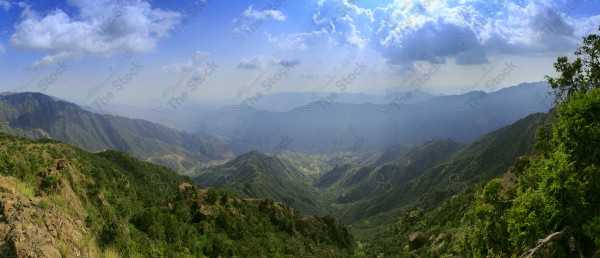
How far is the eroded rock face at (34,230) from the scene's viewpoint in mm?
12852

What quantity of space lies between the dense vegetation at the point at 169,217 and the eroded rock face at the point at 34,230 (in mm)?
2869

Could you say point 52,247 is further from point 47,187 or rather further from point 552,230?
point 552,230

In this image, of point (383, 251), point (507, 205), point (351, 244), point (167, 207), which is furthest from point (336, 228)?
point (507, 205)

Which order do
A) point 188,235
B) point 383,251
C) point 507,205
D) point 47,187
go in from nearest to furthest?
point 507,205 → point 47,187 → point 188,235 → point 383,251

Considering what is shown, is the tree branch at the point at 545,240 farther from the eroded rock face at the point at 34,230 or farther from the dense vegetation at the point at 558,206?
the eroded rock face at the point at 34,230

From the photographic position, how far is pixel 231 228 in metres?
71.1

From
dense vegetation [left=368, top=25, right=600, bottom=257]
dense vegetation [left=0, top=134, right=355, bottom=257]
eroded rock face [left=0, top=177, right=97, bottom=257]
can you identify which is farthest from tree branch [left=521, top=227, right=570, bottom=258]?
dense vegetation [left=0, top=134, right=355, bottom=257]

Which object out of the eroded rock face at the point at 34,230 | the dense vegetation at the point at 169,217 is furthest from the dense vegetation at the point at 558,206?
the dense vegetation at the point at 169,217

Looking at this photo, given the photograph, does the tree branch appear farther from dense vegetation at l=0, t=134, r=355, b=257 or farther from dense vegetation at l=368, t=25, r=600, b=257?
dense vegetation at l=0, t=134, r=355, b=257

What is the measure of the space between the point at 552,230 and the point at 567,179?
2716mm

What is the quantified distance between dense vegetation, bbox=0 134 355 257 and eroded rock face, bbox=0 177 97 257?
2.87 meters

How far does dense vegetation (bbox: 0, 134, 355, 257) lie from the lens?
89.9ft

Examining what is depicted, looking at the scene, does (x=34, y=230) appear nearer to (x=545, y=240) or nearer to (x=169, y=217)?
(x=545, y=240)

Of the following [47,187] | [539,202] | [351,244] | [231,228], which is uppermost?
[47,187]
